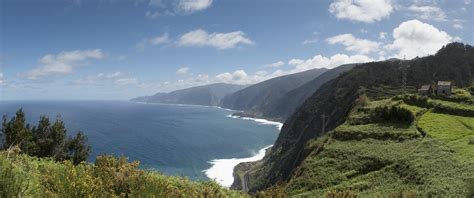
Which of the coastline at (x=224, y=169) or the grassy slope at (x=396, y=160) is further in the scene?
the coastline at (x=224, y=169)

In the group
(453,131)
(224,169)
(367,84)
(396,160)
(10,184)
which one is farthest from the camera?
(224,169)

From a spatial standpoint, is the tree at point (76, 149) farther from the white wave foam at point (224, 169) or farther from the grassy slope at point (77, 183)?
the white wave foam at point (224, 169)

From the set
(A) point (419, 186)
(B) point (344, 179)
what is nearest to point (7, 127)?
(B) point (344, 179)

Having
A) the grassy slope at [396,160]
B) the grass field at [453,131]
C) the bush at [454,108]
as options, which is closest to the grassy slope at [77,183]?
the grassy slope at [396,160]

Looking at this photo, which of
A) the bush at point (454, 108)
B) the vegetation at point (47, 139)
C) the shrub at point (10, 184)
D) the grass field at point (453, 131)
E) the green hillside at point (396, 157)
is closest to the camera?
the shrub at point (10, 184)

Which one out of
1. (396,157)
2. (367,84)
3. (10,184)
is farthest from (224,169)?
(10,184)

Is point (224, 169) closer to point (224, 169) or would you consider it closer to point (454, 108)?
point (224, 169)

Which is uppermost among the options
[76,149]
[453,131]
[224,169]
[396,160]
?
[453,131]
